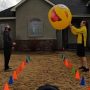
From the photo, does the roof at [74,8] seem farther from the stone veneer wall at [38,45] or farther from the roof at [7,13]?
the stone veneer wall at [38,45]

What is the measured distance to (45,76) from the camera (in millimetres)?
12992

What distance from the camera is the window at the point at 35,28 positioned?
29.8 meters

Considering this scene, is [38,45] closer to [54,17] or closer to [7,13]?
[7,13]

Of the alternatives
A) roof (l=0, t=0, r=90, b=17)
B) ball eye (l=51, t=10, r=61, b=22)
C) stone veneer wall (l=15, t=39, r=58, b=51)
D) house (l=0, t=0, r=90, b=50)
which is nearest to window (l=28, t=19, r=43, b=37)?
house (l=0, t=0, r=90, b=50)

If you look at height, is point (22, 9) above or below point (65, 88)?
above

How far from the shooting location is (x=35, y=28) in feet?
98.2

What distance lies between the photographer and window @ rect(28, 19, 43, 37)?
2980 centimetres

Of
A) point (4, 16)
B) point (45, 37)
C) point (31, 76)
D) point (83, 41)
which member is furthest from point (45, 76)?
point (4, 16)

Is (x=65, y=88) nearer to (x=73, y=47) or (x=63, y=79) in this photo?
(x=63, y=79)

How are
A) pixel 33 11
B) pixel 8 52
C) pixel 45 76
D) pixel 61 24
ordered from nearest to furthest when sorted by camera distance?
1. pixel 61 24
2. pixel 45 76
3. pixel 8 52
4. pixel 33 11

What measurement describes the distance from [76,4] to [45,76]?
20.9 metres

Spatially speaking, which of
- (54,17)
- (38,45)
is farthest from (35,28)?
(54,17)

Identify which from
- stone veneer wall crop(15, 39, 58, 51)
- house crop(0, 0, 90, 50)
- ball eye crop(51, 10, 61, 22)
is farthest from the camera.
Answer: house crop(0, 0, 90, 50)

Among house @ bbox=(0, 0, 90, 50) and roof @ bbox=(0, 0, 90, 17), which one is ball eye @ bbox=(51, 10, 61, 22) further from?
roof @ bbox=(0, 0, 90, 17)
